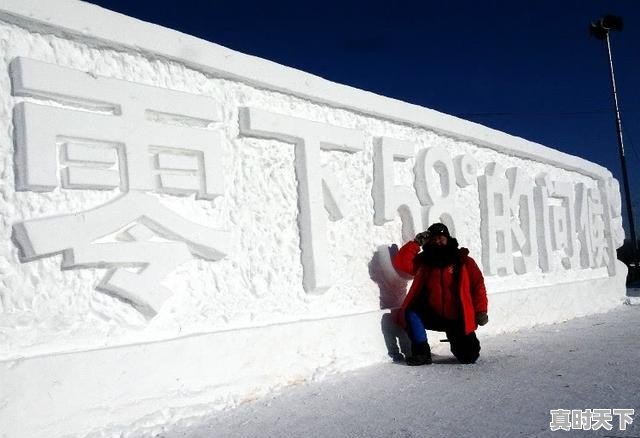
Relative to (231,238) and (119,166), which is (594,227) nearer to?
(231,238)

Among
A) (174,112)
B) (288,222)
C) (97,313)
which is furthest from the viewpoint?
Answer: (288,222)

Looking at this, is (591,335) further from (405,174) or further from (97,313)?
(97,313)

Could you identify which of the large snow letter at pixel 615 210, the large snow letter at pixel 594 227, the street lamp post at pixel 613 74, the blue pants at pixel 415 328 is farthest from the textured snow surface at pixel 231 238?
the street lamp post at pixel 613 74

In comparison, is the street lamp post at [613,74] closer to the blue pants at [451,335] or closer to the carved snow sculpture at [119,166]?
the blue pants at [451,335]

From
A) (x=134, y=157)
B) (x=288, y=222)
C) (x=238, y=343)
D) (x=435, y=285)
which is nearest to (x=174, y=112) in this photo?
(x=134, y=157)

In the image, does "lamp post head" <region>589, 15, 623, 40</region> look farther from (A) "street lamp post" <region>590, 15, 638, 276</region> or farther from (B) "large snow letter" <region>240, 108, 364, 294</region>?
(B) "large snow letter" <region>240, 108, 364, 294</region>

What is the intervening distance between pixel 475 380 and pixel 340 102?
7.33 feet

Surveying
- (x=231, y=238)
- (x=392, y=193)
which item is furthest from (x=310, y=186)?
(x=392, y=193)

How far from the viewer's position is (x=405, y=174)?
16.4 feet

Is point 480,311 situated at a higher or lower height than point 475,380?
higher

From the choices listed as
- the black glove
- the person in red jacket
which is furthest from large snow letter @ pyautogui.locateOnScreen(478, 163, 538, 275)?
the person in red jacket

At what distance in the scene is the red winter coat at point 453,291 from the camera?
4254 millimetres

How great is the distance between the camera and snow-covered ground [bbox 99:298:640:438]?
2732mm

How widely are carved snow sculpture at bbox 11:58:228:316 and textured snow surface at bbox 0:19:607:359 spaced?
0.07m
